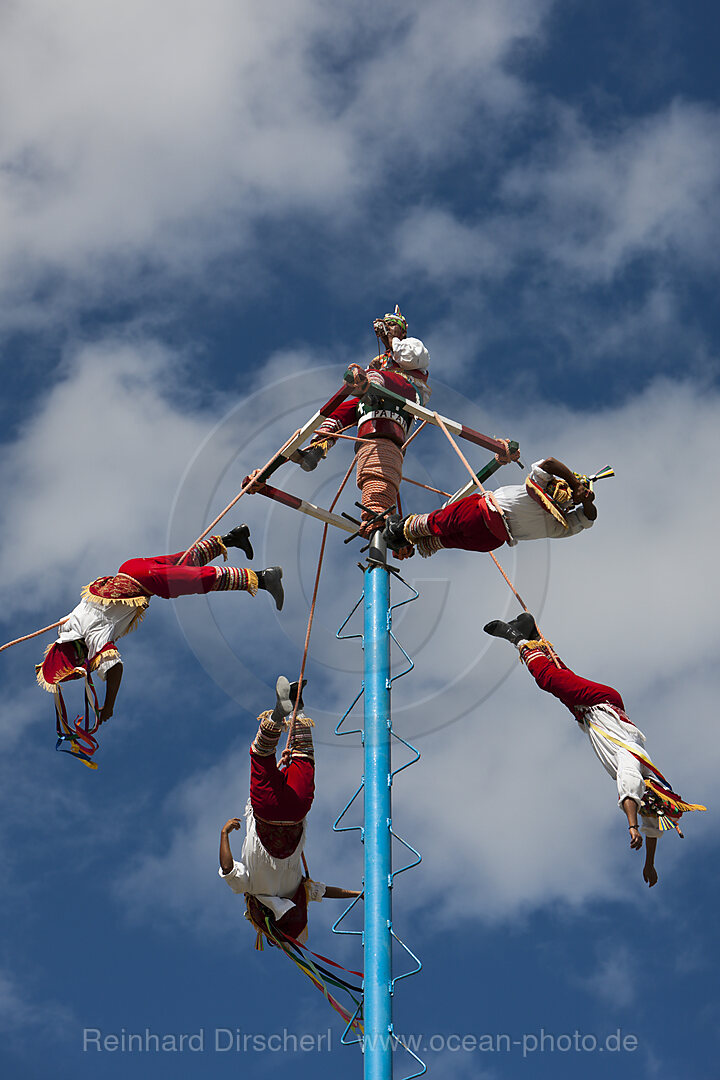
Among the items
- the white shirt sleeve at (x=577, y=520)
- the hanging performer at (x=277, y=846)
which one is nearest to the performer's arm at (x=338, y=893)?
the hanging performer at (x=277, y=846)

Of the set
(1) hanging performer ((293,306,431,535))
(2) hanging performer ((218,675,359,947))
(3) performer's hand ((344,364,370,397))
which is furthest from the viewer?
(1) hanging performer ((293,306,431,535))

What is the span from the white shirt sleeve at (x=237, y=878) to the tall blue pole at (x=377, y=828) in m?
1.89

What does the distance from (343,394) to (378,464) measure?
89 cm

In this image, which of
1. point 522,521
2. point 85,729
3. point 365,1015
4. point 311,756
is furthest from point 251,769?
point 522,521

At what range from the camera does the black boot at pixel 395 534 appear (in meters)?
12.9

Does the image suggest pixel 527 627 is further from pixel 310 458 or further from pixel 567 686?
pixel 310 458

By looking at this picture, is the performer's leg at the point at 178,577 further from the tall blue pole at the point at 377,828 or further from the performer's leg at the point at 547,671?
the performer's leg at the point at 547,671

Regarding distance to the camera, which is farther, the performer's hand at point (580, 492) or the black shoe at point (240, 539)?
the black shoe at point (240, 539)

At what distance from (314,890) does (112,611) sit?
3.66 meters

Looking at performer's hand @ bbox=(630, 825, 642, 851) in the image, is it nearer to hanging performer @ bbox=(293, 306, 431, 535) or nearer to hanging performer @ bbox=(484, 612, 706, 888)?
hanging performer @ bbox=(484, 612, 706, 888)

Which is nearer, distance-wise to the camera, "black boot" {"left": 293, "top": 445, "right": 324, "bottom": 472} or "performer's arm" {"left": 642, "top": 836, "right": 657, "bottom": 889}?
"performer's arm" {"left": 642, "top": 836, "right": 657, "bottom": 889}

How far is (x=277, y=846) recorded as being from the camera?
41.1 feet

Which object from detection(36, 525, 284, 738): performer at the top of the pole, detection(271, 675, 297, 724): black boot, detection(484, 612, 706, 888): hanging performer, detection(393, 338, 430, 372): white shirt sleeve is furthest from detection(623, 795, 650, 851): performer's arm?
detection(393, 338, 430, 372): white shirt sleeve

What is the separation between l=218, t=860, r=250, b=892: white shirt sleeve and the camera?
12.5 metres
